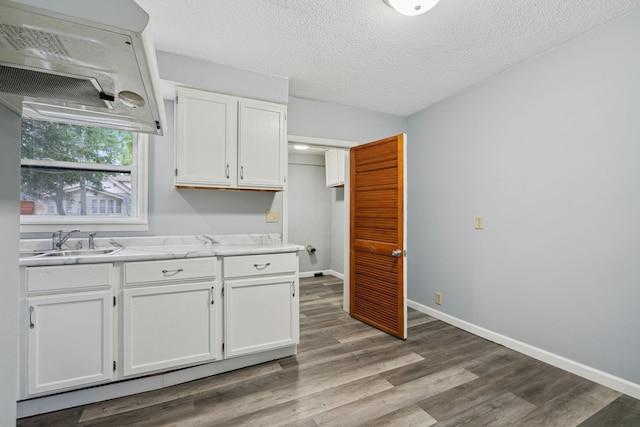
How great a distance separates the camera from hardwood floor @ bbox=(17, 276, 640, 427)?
1656mm

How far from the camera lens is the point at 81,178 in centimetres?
227

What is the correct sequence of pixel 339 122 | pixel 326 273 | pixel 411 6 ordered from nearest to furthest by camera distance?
pixel 411 6
pixel 339 122
pixel 326 273

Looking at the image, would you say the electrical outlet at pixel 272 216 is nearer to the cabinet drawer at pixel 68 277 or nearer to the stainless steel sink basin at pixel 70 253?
the stainless steel sink basin at pixel 70 253

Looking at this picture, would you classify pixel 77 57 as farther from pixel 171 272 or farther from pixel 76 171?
pixel 76 171

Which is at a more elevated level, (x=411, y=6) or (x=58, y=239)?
(x=411, y=6)

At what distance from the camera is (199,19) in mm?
1932

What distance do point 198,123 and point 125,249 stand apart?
3.67ft

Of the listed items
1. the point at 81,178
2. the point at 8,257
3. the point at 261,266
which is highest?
the point at 81,178

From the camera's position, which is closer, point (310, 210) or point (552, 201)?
point (552, 201)

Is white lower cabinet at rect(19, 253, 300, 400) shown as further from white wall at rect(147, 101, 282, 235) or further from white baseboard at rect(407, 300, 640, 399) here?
white baseboard at rect(407, 300, 640, 399)

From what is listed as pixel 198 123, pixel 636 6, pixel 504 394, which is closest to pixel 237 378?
pixel 504 394

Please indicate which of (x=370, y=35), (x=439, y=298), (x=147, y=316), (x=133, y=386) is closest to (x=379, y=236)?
(x=439, y=298)

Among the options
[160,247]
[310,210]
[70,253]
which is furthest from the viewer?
[310,210]

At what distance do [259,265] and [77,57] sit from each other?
178 cm
